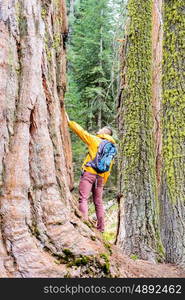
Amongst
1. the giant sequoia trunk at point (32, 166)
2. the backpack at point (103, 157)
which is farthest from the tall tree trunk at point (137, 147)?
the giant sequoia trunk at point (32, 166)

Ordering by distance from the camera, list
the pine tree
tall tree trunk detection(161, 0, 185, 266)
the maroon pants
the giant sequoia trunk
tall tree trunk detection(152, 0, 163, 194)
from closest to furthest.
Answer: the giant sequoia trunk, tall tree trunk detection(161, 0, 185, 266), the maroon pants, tall tree trunk detection(152, 0, 163, 194), the pine tree

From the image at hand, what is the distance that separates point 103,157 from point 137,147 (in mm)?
553

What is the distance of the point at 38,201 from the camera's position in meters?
3.35

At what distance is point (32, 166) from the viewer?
3.37m

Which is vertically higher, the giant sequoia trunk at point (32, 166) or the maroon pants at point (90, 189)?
the giant sequoia trunk at point (32, 166)

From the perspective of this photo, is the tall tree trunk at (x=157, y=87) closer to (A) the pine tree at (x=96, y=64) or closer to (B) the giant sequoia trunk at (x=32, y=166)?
(B) the giant sequoia trunk at (x=32, y=166)

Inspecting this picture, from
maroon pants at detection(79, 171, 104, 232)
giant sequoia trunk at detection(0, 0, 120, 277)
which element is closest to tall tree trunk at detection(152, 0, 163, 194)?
maroon pants at detection(79, 171, 104, 232)

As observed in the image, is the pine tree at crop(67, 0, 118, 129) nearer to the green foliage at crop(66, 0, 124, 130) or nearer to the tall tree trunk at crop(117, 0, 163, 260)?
the green foliage at crop(66, 0, 124, 130)

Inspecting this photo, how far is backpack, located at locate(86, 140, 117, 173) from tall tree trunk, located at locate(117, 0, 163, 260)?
0.94 feet

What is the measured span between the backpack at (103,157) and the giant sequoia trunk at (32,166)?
6.98 ft

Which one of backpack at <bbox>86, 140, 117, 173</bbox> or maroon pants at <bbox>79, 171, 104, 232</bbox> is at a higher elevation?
backpack at <bbox>86, 140, 117, 173</bbox>

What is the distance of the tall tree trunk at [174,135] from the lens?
5215mm

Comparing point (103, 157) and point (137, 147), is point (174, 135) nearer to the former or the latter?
point (137, 147)

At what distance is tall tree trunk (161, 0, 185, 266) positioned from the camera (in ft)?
17.1
